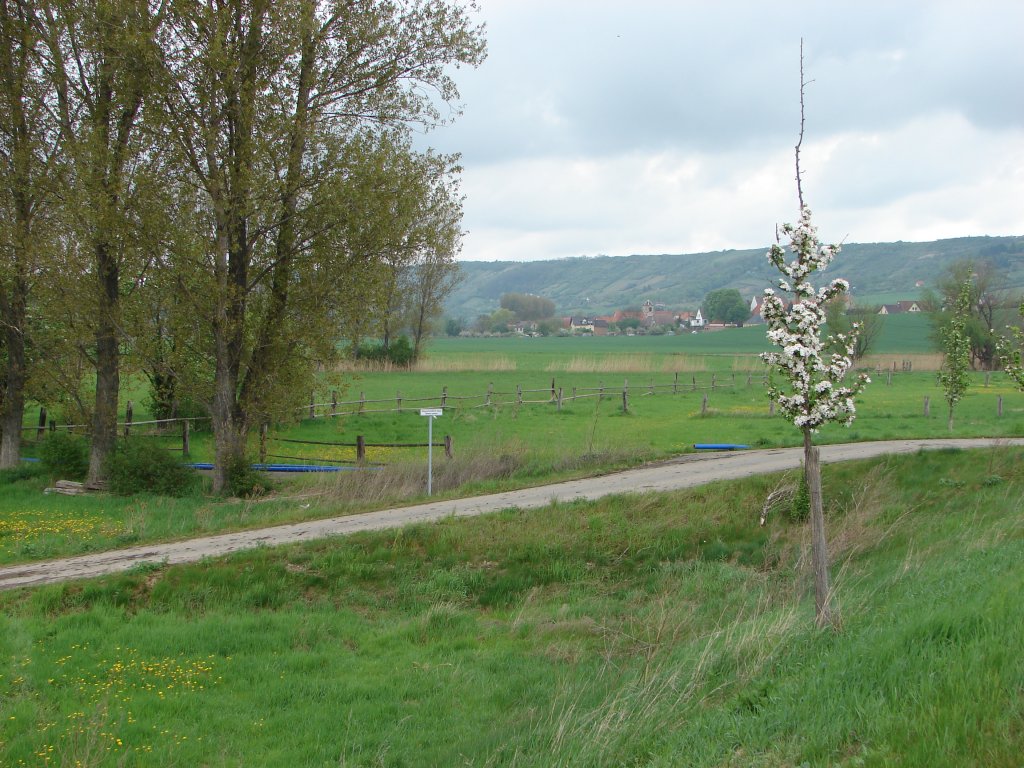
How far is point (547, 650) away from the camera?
9.84 m

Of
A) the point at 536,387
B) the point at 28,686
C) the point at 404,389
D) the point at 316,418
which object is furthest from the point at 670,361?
the point at 28,686

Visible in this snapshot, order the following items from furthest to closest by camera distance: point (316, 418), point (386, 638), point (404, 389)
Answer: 1. point (404, 389)
2. point (316, 418)
3. point (386, 638)

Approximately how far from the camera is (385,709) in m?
8.05

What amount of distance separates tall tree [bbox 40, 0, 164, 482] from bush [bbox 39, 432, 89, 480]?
108cm

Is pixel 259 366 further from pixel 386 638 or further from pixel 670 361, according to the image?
pixel 670 361

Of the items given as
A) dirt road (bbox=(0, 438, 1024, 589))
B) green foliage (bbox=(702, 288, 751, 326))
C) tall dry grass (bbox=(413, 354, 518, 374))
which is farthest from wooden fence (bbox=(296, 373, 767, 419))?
green foliage (bbox=(702, 288, 751, 326))

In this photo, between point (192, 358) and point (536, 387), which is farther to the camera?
point (536, 387)

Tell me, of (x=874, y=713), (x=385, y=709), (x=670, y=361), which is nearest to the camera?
(x=874, y=713)

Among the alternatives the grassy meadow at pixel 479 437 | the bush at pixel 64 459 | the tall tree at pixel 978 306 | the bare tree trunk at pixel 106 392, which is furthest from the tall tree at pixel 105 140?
the tall tree at pixel 978 306

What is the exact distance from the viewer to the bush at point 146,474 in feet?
69.5

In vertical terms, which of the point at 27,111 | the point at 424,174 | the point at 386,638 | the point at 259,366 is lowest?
the point at 386,638

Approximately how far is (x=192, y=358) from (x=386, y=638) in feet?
45.6

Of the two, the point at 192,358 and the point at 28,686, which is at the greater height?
the point at 192,358

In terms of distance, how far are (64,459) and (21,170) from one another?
7.65 meters
